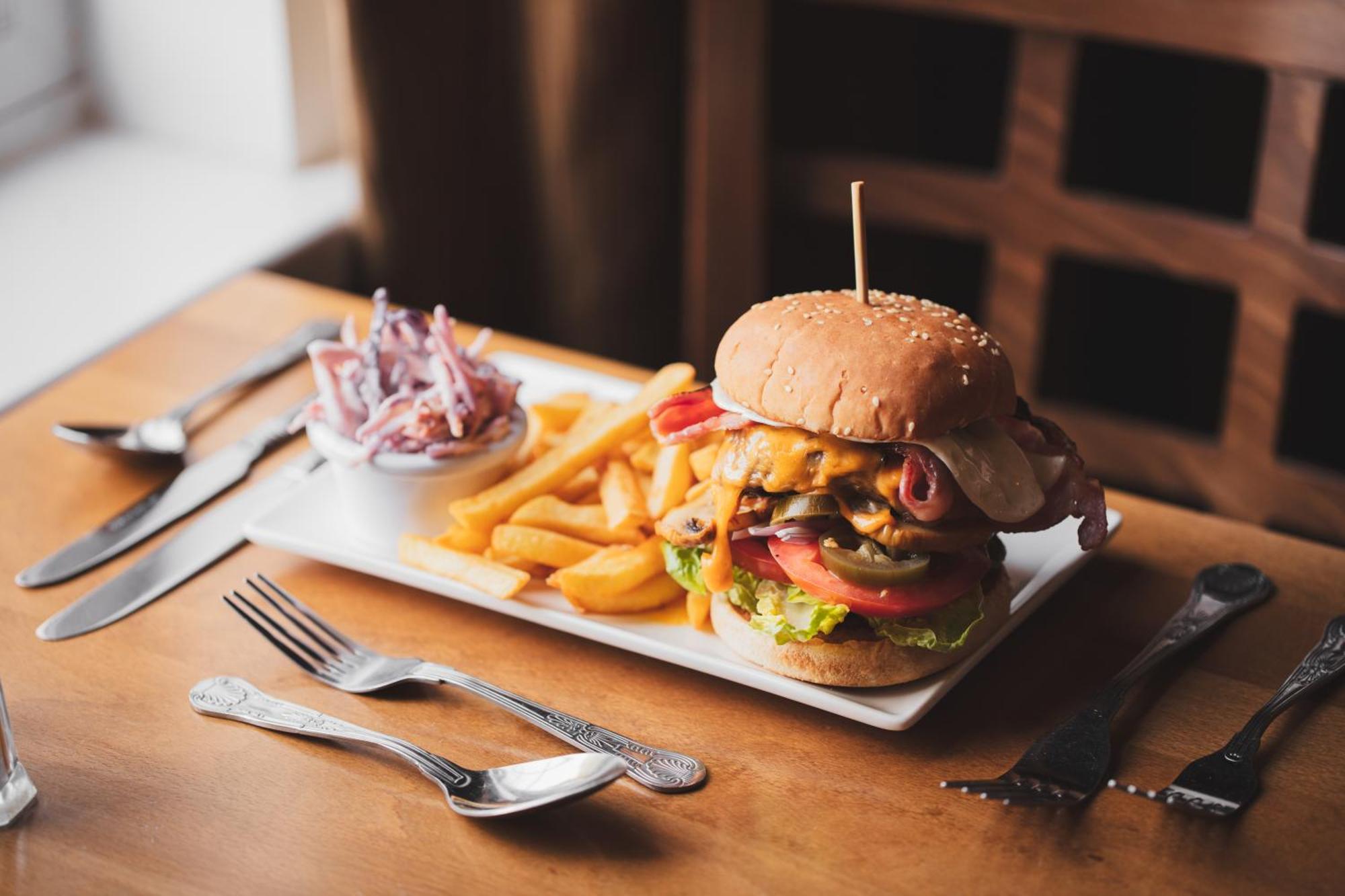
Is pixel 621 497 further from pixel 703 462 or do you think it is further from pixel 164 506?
pixel 164 506

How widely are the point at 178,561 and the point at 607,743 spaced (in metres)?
0.82

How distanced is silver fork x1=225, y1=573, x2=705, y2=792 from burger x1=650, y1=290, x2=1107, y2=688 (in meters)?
0.21

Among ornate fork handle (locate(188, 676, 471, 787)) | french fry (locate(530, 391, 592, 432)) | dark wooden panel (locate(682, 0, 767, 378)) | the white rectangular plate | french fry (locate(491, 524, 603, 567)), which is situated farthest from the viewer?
dark wooden panel (locate(682, 0, 767, 378))

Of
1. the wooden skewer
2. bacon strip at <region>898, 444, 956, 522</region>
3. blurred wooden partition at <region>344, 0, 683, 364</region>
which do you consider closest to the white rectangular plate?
bacon strip at <region>898, 444, 956, 522</region>

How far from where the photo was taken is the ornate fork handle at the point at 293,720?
5.50 ft

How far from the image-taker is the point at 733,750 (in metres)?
1.76

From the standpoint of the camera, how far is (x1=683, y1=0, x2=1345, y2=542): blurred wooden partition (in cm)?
310

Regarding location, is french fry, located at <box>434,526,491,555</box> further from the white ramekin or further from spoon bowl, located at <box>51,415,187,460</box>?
spoon bowl, located at <box>51,415,187,460</box>

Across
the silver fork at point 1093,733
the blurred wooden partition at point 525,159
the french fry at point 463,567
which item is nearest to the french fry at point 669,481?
the french fry at point 463,567

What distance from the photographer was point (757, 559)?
6.10 feet

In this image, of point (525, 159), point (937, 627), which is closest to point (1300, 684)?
point (937, 627)

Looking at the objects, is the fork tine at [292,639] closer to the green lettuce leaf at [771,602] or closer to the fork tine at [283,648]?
the fork tine at [283,648]

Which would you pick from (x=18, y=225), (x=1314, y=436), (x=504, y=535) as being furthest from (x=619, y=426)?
(x=1314, y=436)

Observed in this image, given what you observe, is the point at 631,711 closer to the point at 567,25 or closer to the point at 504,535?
the point at 504,535
